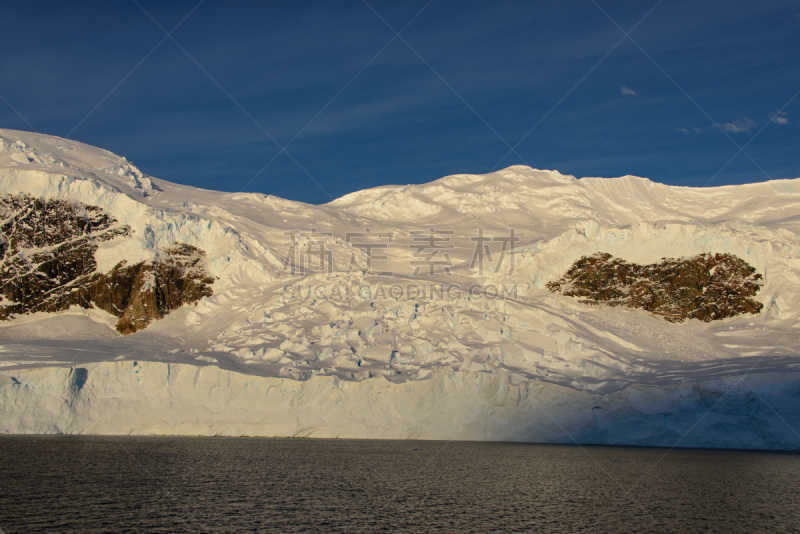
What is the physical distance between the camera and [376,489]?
25.8m

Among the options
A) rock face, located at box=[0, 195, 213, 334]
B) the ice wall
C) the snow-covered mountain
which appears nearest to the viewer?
the ice wall

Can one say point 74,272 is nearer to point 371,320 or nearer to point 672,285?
point 371,320

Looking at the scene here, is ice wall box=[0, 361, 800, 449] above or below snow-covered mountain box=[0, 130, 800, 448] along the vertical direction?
below

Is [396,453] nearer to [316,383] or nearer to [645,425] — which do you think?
[316,383]

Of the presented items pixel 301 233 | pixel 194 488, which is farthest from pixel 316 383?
pixel 301 233

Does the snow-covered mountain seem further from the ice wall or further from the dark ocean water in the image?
the dark ocean water

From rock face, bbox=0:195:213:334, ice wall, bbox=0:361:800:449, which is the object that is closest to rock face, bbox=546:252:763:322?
ice wall, bbox=0:361:800:449

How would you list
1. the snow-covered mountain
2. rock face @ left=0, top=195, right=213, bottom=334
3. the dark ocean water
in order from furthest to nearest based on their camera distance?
rock face @ left=0, top=195, right=213, bottom=334, the snow-covered mountain, the dark ocean water

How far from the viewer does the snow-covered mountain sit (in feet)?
129

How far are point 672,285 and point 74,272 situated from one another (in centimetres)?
4693

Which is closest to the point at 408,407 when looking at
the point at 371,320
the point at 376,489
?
the point at 371,320

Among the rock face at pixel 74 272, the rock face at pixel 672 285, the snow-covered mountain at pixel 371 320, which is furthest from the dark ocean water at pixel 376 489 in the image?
the rock face at pixel 672 285

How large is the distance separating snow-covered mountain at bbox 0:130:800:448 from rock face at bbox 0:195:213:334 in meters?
0.15

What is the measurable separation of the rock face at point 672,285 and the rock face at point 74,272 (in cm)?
3039
